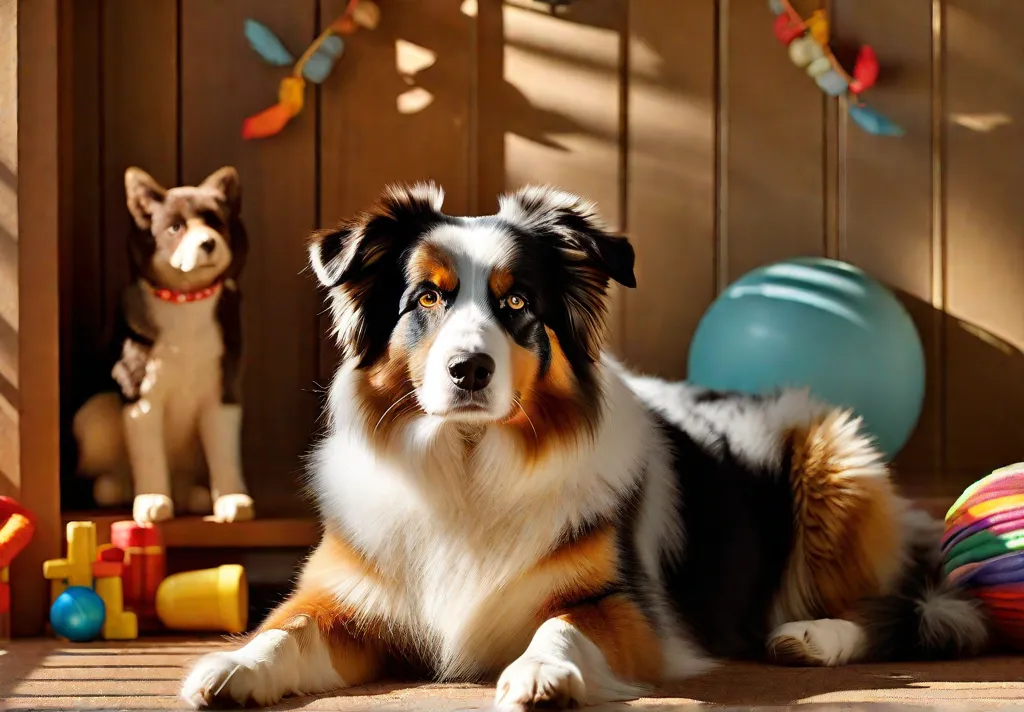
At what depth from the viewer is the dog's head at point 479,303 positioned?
230 cm

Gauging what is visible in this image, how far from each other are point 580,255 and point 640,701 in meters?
0.92

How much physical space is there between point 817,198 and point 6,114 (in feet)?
8.44

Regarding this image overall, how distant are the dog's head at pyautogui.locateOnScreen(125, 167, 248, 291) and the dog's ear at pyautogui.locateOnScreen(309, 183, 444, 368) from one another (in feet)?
2.43

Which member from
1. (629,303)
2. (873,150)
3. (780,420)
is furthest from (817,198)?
(780,420)

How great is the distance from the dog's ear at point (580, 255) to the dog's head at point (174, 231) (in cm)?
98

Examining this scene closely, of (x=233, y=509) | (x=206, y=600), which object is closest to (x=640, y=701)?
(x=206, y=600)

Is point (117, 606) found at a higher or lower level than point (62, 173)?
lower

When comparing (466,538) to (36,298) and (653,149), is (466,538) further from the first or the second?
(653,149)

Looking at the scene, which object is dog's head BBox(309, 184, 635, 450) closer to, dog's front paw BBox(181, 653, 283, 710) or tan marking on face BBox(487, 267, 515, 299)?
tan marking on face BBox(487, 267, 515, 299)

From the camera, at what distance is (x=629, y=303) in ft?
13.3

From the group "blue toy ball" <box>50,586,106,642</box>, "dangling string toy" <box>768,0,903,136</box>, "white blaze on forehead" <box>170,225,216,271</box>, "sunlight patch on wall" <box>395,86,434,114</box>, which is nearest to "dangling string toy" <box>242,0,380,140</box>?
"sunlight patch on wall" <box>395,86,434,114</box>

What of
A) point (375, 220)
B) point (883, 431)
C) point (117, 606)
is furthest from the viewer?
point (883, 431)

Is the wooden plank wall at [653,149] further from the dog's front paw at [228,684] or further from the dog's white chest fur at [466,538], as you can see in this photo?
Result: the dog's front paw at [228,684]

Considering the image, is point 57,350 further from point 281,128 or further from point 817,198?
point 817,198
